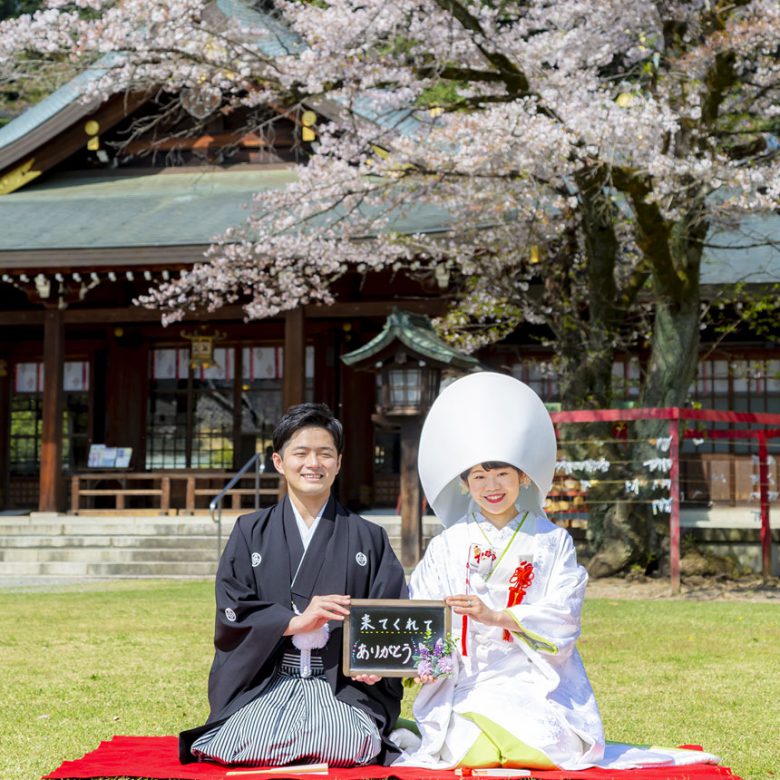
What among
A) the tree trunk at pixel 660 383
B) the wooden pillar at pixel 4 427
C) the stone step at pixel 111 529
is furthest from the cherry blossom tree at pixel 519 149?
the wooden pillar at pixel 4 427

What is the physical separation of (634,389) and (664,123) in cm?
685

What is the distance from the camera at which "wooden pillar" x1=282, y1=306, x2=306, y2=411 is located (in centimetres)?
1479

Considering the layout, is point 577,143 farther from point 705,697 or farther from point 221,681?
point 221,681

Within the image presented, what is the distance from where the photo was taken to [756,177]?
33.7 ft

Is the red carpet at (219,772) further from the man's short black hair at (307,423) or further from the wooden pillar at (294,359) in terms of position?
the wooden pillar at (294,359)

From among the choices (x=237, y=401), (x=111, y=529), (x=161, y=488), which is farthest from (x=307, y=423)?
(x=237, y=401)

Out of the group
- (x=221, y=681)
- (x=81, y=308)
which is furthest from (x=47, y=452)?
(x=221, y=681)

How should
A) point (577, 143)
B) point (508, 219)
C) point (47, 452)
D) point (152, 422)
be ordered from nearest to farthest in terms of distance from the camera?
point (577, 143), point (508, 219), point (47, 452), point (152, 422)

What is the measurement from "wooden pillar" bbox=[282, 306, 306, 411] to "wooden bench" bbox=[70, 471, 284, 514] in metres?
1.14

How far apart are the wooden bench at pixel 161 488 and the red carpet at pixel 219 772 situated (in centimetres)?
1059

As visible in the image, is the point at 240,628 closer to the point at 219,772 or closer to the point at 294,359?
the point at 219,772

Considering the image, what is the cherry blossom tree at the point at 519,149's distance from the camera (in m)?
10.7

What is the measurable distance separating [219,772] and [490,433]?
4.68ft

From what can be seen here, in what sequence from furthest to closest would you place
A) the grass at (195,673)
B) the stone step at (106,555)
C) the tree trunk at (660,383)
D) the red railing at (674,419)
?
the stone step at (106,555) < the tree trunk at (660,383) < the red railing at (674,419) < the grass at (195,673)
